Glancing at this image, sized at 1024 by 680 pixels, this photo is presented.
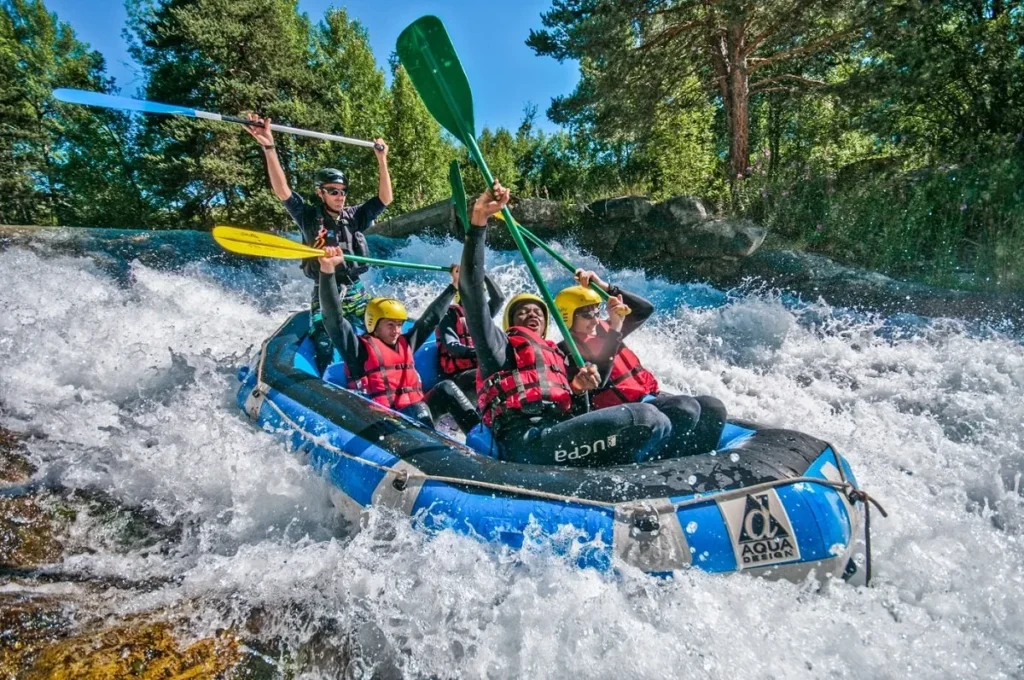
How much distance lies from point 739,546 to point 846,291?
21.0 feet

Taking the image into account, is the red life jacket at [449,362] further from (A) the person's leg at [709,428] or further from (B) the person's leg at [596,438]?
(A) the person's leg at [709,428]

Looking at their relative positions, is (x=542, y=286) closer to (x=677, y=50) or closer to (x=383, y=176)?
(x=383, y=176)

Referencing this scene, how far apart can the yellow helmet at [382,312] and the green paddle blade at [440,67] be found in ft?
3.95

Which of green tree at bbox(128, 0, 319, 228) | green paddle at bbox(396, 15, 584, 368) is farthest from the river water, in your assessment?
green tree at bbox(128, 0, 319, 228)

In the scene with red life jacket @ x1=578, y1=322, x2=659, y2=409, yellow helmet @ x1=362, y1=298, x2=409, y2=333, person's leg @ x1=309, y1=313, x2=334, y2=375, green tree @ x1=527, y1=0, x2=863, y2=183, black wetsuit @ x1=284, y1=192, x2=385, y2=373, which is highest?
green tree @ x1=527, y1=0, x2=863, y2=183

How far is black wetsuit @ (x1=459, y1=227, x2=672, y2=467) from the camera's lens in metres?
2.61

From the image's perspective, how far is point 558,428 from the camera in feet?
8.74

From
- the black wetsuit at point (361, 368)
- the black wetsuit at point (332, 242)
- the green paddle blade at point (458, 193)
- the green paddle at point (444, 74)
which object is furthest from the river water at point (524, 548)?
the green paddle blade at point (458, 193)

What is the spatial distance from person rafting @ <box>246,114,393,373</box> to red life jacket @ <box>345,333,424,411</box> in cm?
58

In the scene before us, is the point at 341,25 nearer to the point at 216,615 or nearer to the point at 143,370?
the point at 143,370

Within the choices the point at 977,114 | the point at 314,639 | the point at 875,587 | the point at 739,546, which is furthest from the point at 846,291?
the point at 314,639

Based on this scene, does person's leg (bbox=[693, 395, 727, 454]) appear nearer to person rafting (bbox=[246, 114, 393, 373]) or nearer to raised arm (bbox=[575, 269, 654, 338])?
raised arm (bbox=[575, 269, 654, 338])

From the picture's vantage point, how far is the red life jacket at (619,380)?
3.04 metres

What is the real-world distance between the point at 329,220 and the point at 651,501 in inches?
121
